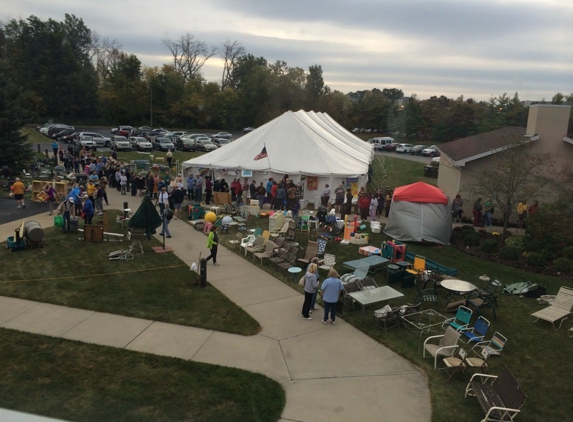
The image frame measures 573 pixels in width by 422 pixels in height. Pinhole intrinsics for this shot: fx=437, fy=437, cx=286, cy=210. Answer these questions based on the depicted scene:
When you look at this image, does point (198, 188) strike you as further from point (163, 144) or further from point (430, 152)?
point (430, 152)

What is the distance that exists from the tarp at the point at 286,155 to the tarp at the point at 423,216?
5.34m

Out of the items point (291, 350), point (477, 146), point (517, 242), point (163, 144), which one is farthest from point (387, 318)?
point (163, 144)

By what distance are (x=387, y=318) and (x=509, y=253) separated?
7.86m

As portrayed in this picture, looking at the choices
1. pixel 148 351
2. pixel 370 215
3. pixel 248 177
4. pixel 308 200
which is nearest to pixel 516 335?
pixel 148 351

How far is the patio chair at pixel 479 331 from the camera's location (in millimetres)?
9211

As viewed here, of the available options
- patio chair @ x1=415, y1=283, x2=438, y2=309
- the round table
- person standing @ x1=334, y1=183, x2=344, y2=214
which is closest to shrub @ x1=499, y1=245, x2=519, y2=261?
patio chair @ x1=415, y1=283, x2=438, y2=309

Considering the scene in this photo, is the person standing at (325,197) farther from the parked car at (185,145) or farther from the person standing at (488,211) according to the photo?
the parked car at (185,145)

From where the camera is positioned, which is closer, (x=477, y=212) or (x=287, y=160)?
(x=477, y=212)

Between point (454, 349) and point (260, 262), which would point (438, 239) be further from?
point (454, 349)

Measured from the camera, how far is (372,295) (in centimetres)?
1073

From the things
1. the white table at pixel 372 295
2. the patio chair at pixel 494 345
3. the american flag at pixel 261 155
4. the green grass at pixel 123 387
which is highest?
the american flag at pixel 261 155

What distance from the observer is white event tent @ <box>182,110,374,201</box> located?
73.4 feet

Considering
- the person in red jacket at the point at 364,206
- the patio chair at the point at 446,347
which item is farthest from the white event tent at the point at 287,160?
the patio chair at the point at 446,347

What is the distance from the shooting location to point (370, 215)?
19.8 m
